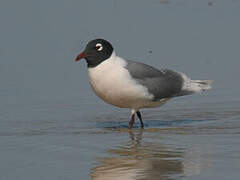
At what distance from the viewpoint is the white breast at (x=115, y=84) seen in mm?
9352

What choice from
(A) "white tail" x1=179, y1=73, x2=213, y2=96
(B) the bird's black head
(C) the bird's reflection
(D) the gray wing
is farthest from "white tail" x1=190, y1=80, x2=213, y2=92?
(C) the bird's reflection

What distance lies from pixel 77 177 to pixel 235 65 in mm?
6168

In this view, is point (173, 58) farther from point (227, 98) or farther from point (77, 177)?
point (77, 177)

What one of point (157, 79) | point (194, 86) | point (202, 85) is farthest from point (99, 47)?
point (202, 85)

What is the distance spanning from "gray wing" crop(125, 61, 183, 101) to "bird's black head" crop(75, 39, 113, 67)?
0.28 meters

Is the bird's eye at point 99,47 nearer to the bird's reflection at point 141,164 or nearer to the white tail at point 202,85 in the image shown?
the white tail at point 202,85

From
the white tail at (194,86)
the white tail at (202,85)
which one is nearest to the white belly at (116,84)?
the white tail at (194,86)

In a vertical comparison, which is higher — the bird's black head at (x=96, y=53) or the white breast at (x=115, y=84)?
the bird's black head at (x=96, y=53)

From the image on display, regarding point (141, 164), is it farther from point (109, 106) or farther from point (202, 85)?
point (109, 106)

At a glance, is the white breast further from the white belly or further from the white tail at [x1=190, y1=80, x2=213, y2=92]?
the white tail at [x1=190, y1=80, x2=213, y2=92]

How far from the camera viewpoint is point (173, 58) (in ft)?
41.7

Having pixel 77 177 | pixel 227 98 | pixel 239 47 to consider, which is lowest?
pixel 77 177

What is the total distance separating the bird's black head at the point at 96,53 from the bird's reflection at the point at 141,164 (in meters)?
1.61

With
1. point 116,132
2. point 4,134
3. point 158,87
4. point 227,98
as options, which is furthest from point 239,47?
point 4,134
